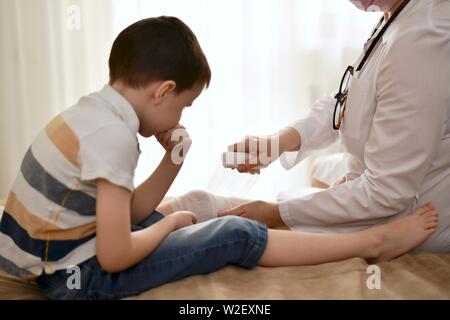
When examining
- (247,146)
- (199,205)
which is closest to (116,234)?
(199,205)

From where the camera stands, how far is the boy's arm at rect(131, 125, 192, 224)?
1.31 meters

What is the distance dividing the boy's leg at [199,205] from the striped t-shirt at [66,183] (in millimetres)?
402

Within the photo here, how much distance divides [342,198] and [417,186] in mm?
174

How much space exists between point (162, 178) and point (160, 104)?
252 mm

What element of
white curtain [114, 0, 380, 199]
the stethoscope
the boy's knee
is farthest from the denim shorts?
white curtain [114, 0, 380, 199]

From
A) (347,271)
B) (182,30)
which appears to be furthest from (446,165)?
(182,30)

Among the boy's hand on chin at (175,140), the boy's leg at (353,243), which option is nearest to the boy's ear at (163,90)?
the boy's hand on chin at (175,140)

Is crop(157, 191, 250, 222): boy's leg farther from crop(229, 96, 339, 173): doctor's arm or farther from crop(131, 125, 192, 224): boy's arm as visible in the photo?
crop(229, 96, 339, 173): doctor's arm

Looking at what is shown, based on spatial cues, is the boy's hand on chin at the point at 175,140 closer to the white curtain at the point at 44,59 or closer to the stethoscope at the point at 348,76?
the stethoscope at the point at 348,76

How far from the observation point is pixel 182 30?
114cm

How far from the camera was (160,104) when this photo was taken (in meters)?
1.16

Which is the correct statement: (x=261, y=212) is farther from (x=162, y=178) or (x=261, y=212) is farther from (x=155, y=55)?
(x=155, y=55)

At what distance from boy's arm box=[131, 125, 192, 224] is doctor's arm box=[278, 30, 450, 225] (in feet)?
1.27

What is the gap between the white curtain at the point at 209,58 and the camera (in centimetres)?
253
